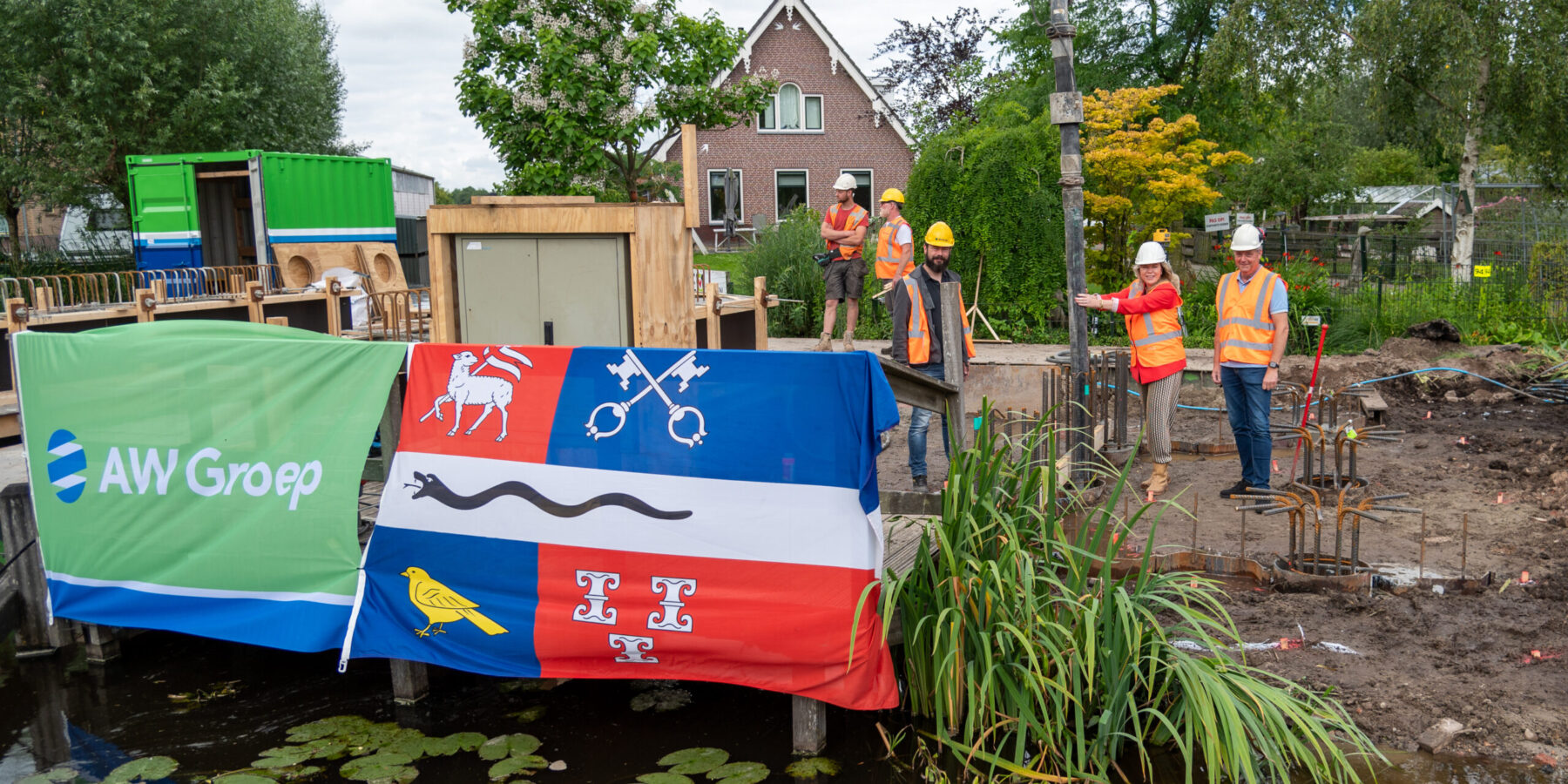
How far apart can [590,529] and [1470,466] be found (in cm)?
757

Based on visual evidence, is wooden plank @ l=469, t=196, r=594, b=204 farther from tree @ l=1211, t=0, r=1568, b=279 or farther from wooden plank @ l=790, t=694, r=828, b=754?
Result: tree @ l=1211, t=0, r=1568, b=279

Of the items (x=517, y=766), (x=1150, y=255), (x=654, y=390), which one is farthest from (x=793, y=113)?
(x=517, y=766)

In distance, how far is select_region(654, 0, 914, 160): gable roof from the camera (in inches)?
1294

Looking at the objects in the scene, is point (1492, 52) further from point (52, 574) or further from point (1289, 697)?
point (52, 574)

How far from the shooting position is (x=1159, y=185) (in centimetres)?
1634

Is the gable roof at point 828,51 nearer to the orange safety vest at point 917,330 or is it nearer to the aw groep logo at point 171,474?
the orange safety vest at point 917,330

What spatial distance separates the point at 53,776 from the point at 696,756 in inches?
103

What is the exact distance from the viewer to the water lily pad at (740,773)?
448cm

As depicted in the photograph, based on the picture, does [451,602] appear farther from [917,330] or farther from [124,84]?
[124,84]

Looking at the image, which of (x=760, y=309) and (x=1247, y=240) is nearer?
(x=1247, y=240)

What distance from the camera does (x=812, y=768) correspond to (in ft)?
15.0

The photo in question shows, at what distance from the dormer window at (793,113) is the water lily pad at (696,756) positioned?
1192 inches

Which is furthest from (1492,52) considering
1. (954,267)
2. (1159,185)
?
(954,267)

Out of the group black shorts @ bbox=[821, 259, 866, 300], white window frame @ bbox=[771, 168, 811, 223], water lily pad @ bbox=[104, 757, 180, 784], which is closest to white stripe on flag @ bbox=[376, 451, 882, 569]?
water lily pad @ bbox=[104, 757, 180, 784]
